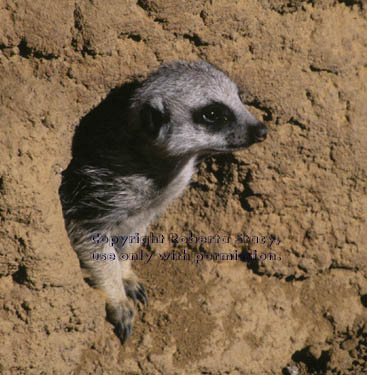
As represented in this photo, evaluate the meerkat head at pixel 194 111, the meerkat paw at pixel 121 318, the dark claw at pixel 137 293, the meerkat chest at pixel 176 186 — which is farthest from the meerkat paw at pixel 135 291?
the meerkat head at pixel 194 111

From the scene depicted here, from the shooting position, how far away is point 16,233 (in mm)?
1968

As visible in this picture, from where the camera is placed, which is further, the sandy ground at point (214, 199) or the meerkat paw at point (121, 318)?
the meerkat paw at point (121, 318)

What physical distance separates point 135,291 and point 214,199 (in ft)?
1.76

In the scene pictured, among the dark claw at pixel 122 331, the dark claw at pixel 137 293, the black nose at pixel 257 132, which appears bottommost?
the dark claw at pixel 122 331

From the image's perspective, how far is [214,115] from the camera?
2.19 metres

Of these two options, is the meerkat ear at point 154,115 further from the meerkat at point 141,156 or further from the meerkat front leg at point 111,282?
the meerkat front leg at point 111,282

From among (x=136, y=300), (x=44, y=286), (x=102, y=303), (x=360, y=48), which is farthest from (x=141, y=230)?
(x=360, y=48)

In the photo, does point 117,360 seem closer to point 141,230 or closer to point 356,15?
point 141,230

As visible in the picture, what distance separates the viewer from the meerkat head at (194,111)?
2.17 metres

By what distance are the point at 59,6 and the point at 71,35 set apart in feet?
0.36

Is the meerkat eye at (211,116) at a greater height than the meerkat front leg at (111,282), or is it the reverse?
the meerkat eye at (211,116)

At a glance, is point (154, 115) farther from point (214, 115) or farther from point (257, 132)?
point (257, 132)

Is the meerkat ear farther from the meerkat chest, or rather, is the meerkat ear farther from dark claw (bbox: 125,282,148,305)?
dark claw (bbox: 125,282,148,305)

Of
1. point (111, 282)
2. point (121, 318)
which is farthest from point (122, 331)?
point (111, 282)
